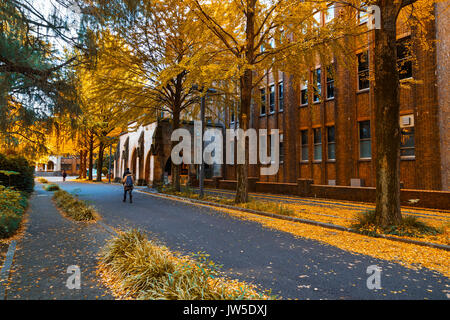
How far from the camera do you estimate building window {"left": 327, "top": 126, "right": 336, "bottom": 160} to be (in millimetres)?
18469

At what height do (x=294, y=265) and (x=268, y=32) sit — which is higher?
(x=268, y=32)

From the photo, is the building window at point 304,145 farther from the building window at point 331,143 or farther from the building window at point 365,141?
the building window at point 365,141

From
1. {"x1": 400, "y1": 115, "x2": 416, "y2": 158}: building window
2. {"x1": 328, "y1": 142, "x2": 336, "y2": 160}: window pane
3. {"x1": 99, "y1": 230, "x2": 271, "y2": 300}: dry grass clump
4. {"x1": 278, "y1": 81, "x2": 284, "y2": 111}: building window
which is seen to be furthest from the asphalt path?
{"x1": 278, "y1": 81, "x2": 284, "y2": 111}: building window

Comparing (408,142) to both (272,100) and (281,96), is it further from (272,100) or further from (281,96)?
(272,100)

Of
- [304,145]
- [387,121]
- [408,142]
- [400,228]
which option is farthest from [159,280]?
[304,145]

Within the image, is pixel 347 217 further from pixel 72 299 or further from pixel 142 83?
pixel 142 83

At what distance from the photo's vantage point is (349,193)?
1425 centimetres

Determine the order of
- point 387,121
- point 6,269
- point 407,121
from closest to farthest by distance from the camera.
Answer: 1. point 6,269
2. point 387,121
3. point 407,121

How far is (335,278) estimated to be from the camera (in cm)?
409

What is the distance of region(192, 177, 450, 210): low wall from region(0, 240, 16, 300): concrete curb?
12142 millimetres

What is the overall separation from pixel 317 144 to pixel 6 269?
18.5 meters

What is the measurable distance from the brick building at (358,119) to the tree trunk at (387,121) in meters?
1.66

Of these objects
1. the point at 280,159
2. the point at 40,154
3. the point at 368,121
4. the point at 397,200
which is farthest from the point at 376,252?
the point at 280,159
